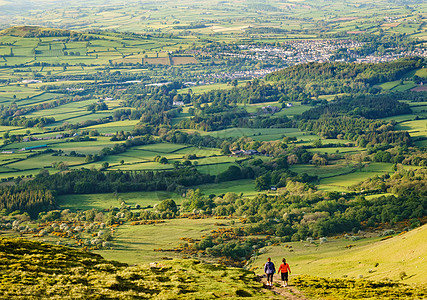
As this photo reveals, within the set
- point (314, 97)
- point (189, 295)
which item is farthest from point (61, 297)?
point (314, 97)

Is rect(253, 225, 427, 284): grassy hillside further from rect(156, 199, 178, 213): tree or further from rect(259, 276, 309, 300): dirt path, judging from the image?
rect(156, 199, 178, 213): tree

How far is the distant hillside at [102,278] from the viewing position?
33.7 metres

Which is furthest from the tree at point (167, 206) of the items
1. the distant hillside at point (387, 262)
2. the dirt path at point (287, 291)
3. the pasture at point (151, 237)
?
the dirt path at point (287, 291)

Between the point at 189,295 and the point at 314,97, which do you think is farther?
the point at 314,97

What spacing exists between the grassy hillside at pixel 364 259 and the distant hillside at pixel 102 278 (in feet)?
30.4

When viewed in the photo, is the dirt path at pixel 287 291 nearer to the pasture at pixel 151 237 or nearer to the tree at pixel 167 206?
the pasture at pixel 151 237

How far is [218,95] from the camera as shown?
19975cm

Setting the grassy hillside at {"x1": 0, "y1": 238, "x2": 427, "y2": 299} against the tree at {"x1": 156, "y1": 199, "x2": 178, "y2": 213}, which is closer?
the grassy hillside at {"x1": 0, "y1": 238, "x2": 427, "y2": 299}

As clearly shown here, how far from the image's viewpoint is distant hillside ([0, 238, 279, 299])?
1325 inches

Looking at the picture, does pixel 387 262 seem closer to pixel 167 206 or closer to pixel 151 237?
pixel 151 237

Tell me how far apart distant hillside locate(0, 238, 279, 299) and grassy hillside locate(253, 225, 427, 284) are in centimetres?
926

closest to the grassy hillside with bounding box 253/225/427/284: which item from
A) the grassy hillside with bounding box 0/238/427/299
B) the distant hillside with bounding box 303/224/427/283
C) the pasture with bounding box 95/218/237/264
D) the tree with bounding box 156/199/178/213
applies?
the distant hillside with bounding box 303/224/427/283

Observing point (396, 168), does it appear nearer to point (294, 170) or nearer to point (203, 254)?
point (294, 170)

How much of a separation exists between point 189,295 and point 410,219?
43.7 m
